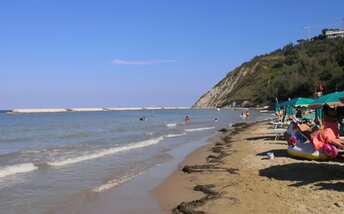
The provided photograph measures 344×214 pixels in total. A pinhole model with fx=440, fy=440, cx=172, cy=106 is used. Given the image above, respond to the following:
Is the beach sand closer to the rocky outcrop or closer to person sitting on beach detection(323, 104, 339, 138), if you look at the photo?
person sitting on beach detection(323, 104, 339, 138)

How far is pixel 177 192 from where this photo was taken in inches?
404

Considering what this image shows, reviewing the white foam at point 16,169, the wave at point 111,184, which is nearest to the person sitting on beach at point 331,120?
the wave at point 111,184

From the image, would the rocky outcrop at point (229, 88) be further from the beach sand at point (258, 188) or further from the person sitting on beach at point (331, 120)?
the person sitting on beach at point (331, 120)

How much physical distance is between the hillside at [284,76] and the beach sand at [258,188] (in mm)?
50864

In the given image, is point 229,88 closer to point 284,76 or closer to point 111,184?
point 284,76

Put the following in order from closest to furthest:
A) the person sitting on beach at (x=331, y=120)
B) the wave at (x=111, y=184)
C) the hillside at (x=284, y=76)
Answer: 1. the person sitting on beach at (x=331, y=120)
2. the wave at (x=111, y=184)
3. the hillside at (x=284, y=76)

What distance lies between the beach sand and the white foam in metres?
5.40

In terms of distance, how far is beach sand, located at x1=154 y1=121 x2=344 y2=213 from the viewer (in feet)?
25.6

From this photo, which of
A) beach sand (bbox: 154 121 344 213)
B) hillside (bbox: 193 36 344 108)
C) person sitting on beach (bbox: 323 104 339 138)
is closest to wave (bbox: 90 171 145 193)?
beach sand (bbox: 154 121 344 213)

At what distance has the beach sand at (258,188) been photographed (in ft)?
25.6

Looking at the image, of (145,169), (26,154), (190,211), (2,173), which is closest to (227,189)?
(190,211)

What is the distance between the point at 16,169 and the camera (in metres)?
15.1

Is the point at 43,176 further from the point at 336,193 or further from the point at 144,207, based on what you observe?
the point at 336,193

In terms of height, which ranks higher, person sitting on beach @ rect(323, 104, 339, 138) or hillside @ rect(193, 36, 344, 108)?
hillside @ rect(193, 36, 344, 108)
